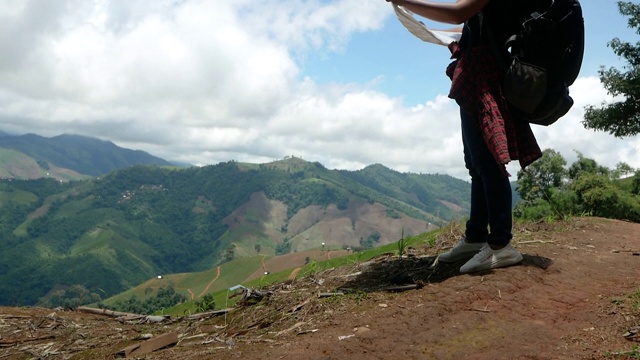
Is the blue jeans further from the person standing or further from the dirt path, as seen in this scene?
the dirt path

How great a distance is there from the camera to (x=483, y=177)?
4.34 metres

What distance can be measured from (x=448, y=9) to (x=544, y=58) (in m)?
0.96

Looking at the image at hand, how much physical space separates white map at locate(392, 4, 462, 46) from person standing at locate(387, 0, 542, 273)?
207 mm

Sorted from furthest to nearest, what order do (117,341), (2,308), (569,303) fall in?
(2,308) < (117,341) < (569,303)

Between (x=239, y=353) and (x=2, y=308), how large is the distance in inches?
207

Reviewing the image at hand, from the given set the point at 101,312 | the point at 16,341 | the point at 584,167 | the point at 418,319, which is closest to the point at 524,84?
the point at 418,319

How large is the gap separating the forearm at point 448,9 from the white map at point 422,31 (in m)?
0.37

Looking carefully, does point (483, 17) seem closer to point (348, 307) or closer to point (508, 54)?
point (508, 54)

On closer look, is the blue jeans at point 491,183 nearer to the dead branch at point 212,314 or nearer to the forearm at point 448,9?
the forearm at point 448,9

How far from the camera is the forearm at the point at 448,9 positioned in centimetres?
396

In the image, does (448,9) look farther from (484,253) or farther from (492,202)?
(484,253)

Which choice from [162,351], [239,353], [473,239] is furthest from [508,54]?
[162,351]

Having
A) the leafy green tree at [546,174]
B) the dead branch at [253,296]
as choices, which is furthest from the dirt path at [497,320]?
the leafy green tree at [546,174]

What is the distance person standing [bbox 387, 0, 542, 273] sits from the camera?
4.23 meters
